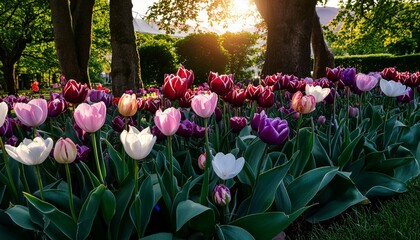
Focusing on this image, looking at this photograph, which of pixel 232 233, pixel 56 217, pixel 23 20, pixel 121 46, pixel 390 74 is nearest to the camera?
pixel 56 217

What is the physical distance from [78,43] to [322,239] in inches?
335

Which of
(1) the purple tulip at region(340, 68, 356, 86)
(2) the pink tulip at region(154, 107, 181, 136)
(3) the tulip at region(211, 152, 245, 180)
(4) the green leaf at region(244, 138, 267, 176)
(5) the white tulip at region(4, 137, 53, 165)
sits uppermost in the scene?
(2) the pink tulip at region(154, 107, 181, 136)

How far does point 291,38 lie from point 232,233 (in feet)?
23.8

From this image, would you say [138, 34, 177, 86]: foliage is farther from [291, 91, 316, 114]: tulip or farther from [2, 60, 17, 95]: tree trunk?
[291, 91, 316, 114]: tulip

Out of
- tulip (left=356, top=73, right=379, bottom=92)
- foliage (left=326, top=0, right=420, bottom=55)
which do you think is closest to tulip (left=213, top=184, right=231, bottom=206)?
tulip (left=356, top=73, right=379, bottom=92)

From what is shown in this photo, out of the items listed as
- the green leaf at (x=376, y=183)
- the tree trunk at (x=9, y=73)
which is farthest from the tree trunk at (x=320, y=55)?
the tree trunk at (x=9, y=73)

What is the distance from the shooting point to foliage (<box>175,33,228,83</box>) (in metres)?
21.6

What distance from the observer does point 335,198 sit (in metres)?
2.62

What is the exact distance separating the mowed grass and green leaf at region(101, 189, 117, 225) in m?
1.03

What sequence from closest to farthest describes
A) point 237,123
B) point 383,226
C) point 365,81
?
point 383,226
point 237,123
point 365,81

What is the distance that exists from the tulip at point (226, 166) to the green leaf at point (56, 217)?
654mm

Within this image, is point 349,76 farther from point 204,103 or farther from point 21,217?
→ point 21,217

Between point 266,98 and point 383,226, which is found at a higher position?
point 266,98

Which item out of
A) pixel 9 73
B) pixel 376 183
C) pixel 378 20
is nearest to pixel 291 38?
pixel 376 183
